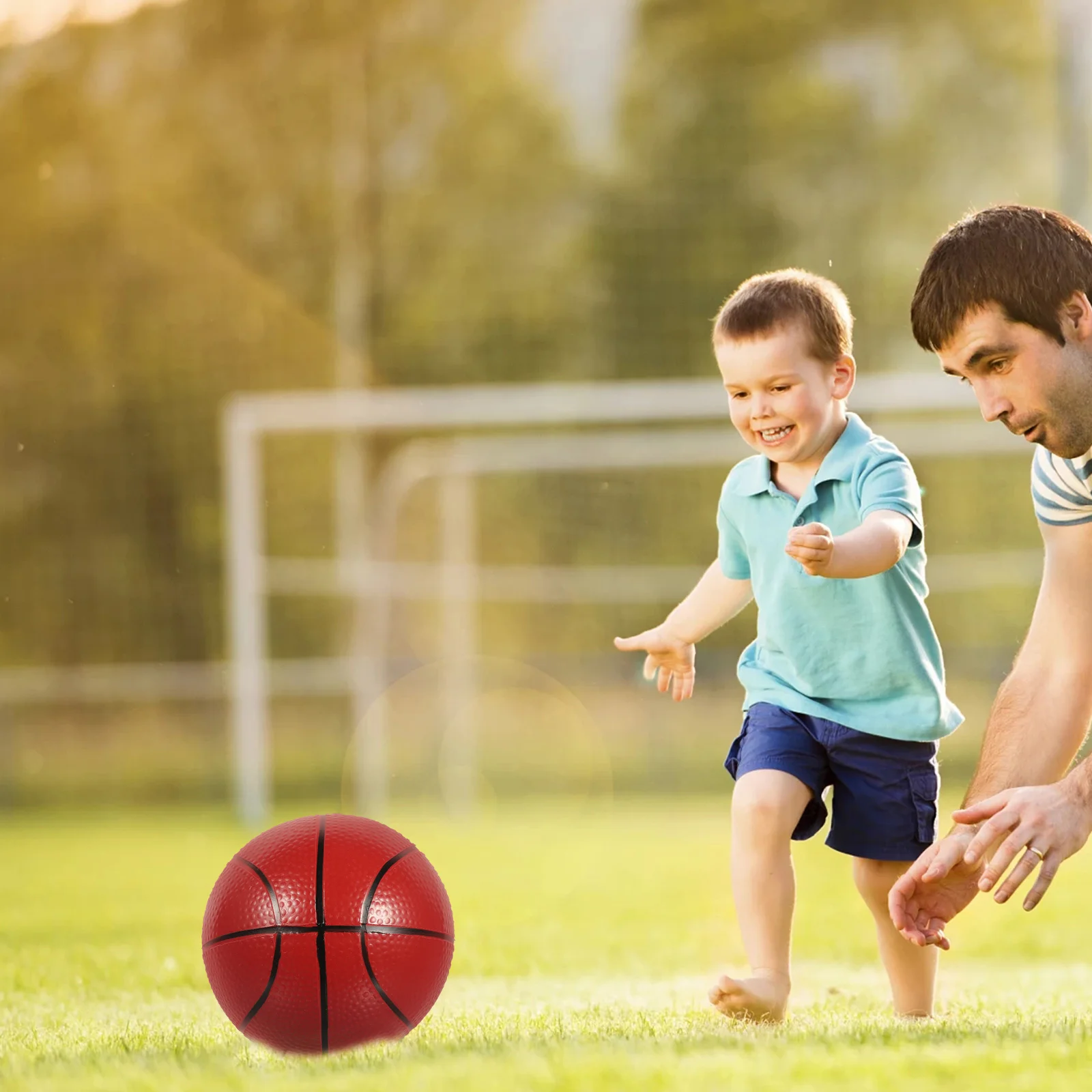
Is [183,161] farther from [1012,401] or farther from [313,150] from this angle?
[1012,401]

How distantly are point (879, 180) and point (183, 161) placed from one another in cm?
876

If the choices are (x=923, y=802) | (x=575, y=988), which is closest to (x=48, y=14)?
(x=575, y=988)

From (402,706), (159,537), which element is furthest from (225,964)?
(159,537)

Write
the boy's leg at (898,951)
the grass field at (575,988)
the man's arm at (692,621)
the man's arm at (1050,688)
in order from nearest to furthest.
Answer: the grass field at (575,988) < the man's arm at (1050,688) < the boy's leg at (898,951) < the man's arm at (692,621)

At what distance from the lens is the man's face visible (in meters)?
3.62

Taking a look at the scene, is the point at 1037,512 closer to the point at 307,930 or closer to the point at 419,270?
the point at 307,930

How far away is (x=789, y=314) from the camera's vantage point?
391 centimetres

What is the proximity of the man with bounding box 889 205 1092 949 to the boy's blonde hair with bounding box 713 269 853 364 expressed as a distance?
236mm

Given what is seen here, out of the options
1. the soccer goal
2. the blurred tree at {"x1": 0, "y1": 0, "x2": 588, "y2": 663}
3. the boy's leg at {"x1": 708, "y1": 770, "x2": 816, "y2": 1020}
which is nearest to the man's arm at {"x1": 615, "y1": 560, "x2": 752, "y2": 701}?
the boy's leg at {"x1": 708, "y1": 770, "x2": 816, "y2": 1020}

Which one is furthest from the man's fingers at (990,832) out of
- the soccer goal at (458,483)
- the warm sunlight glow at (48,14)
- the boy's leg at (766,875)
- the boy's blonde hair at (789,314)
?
the warm sunlight glow at (48,14)

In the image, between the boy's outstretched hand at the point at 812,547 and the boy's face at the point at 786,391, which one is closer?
the boy's outstretched hand at the point at 812,547

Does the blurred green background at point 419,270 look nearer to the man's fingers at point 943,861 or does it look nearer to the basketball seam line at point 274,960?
the basketball seam line at point 274,960

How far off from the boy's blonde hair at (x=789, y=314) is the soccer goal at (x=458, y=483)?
729cm

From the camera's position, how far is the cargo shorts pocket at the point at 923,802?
3.90 metres
